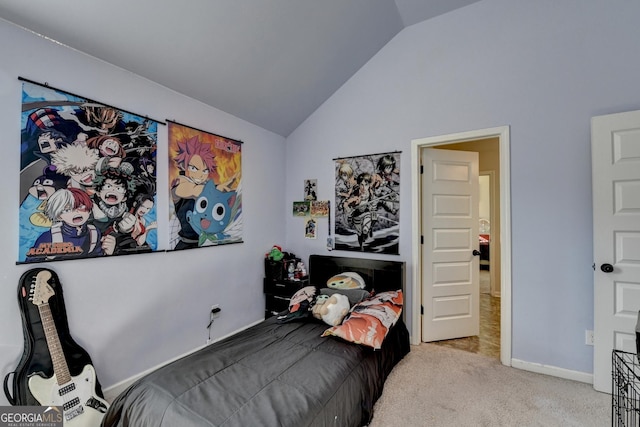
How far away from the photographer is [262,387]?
4.72 feet

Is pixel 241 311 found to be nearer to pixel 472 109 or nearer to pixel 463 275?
pixel 463 275

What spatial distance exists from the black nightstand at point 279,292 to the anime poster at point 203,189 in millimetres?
709

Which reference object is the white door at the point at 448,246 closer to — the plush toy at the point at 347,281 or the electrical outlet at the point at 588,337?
the plush toy at the point at 347,281

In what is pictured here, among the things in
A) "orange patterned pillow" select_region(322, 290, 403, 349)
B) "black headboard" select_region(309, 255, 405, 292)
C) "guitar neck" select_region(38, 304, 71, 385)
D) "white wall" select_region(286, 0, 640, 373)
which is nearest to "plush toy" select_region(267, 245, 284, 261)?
"black headboard" select_region(309, 255, 405, 292)

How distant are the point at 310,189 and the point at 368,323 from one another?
6.31ft

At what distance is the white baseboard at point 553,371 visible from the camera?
85.0 inches

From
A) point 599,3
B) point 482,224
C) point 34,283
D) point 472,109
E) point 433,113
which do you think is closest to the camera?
point 34,283

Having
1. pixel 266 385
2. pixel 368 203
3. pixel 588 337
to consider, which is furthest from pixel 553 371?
pixel 266 385

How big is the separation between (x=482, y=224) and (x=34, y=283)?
8.41 m

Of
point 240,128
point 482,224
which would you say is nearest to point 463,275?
point 240,128

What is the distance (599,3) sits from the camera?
2135 mm

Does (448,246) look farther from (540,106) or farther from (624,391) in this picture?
(624,391)

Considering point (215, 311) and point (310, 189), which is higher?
point (310, 189)

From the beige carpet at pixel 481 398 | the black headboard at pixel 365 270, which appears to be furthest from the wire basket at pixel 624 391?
the black headboard at pixel 365 270
